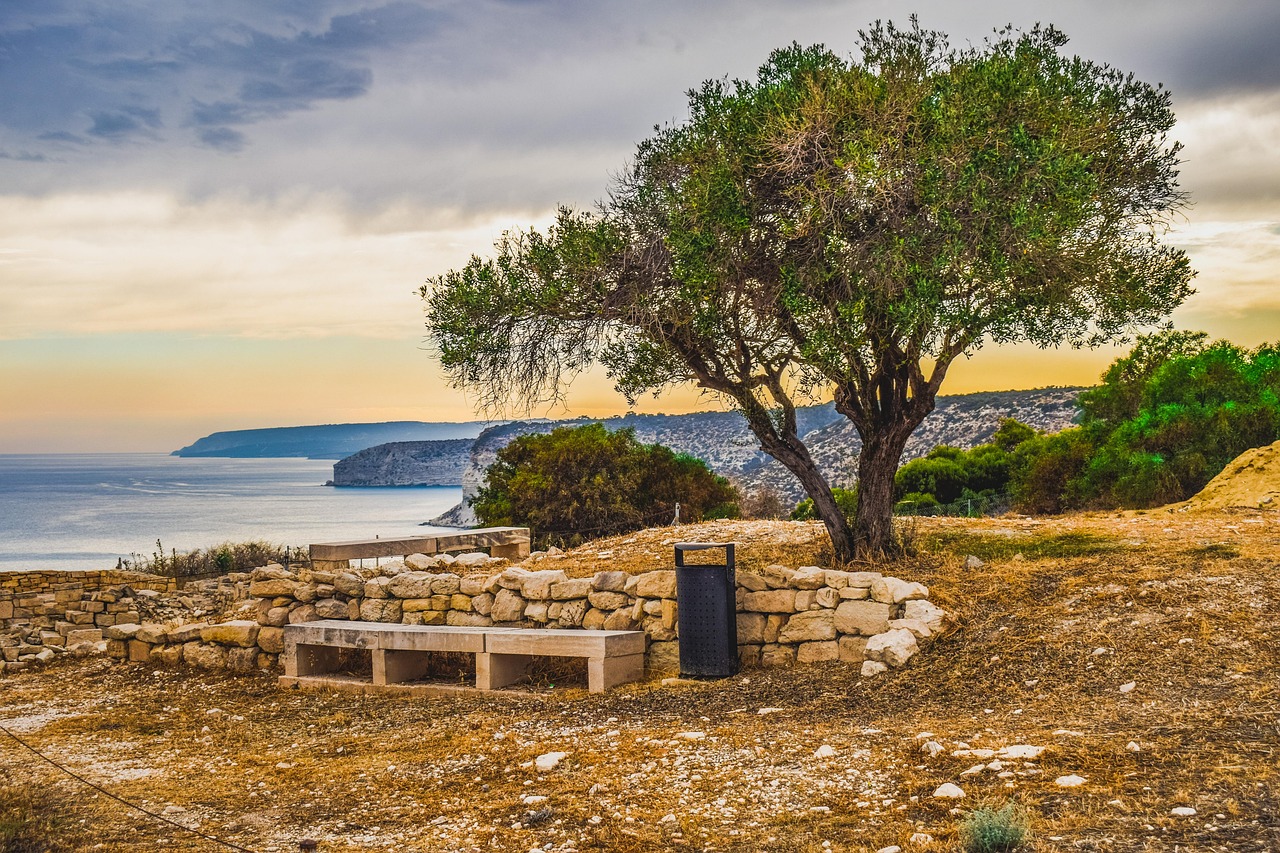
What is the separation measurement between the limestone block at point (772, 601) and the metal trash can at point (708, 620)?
0.37 m

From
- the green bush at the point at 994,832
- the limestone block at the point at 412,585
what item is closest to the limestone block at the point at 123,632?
the limestone block at the point at 412,585

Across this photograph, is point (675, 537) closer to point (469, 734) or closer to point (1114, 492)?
point (469, 734)

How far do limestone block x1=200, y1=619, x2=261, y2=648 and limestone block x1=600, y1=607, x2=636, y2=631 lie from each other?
188 inches

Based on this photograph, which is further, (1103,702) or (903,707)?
(903,707)

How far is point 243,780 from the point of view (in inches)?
315

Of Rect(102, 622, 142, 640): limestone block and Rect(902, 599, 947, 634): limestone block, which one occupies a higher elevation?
Rect(902, 599, 947, 634): limestone block

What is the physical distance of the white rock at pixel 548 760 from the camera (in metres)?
7.40

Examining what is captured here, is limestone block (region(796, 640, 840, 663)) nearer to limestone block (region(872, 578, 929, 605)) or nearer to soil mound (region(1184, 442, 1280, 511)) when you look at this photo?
limestone block (region(872, 578, 929, 605))

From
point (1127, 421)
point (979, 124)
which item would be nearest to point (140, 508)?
point (1127, 421)

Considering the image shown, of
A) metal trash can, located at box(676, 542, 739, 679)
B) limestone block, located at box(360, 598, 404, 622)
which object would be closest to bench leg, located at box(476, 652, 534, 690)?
metal trash can, located at box(676, 542, 739, 679)

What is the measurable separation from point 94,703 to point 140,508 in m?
140

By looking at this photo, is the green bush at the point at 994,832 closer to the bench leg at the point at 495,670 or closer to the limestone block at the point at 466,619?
the bench leg at the point at 495,670

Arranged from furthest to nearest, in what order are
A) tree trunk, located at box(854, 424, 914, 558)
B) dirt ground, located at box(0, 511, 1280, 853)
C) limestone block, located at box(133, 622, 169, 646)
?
limestone block, located at box(133, 622, 169, 646) < tree trunk, located at box(854, 424, 914, 558) < dirt ground, located at box(0, 511, 1280, 853)

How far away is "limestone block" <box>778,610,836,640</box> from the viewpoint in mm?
10117
